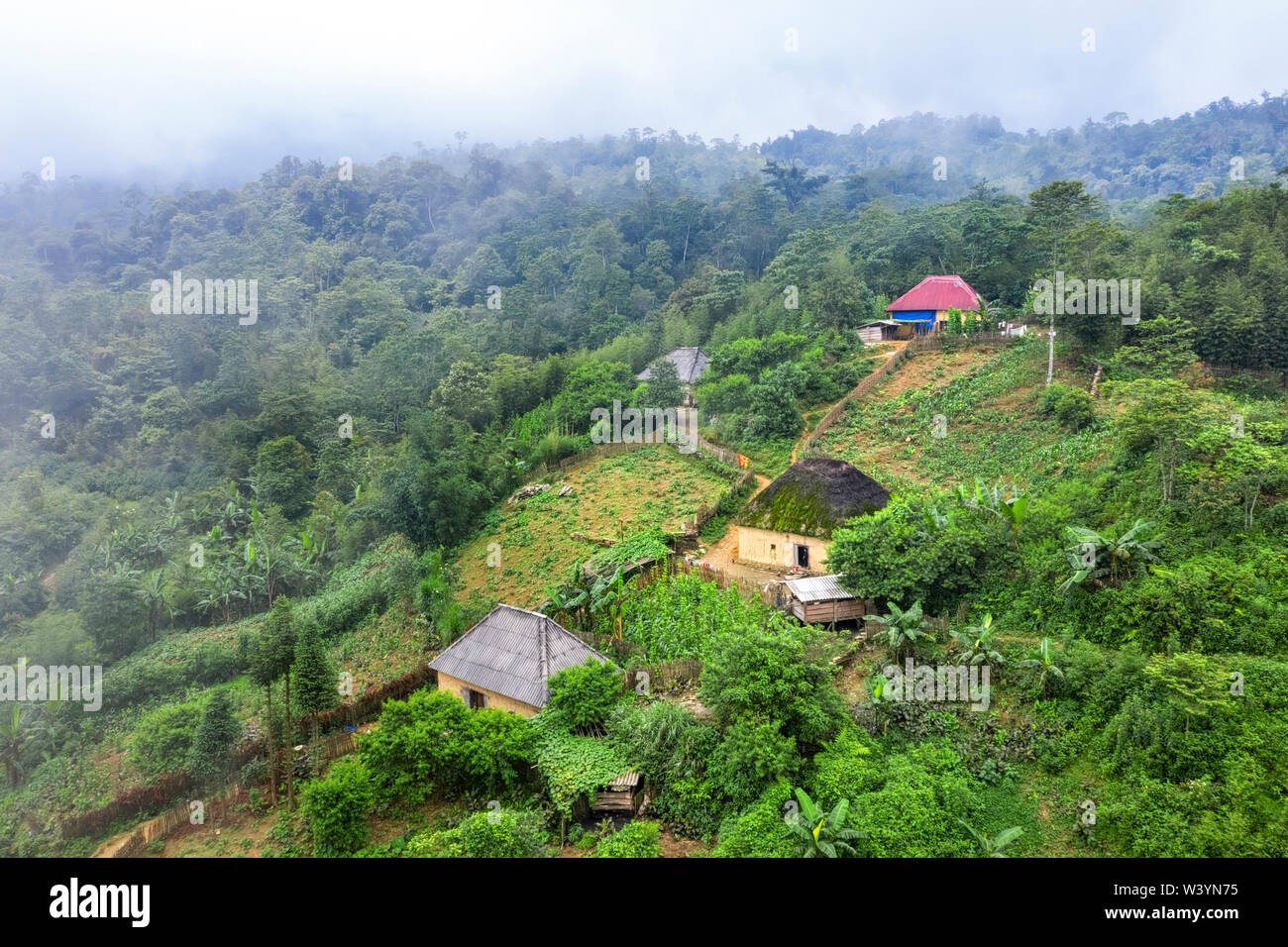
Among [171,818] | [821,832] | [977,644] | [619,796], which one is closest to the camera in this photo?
[821,832]

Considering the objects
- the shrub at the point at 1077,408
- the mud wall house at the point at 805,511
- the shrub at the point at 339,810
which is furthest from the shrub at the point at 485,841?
the shrub at the point at 1077,408

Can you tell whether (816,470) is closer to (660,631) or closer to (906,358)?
(660,631)

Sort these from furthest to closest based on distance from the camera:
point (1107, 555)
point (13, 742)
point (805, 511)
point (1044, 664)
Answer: point (805, 511)
point (13, 742)
point (1107, 555)
point (1044, 664)

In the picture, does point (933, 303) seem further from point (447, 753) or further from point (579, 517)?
point (447, 753)

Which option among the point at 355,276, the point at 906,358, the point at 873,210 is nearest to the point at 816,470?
the point at 906,358

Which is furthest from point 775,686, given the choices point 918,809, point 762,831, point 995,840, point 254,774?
point 254,774

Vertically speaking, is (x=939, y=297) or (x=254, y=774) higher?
(x=939, y=297)

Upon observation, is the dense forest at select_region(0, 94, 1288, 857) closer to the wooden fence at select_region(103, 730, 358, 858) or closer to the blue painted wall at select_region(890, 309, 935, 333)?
the wooden fence at select_region(103, 730, 358, 858)
